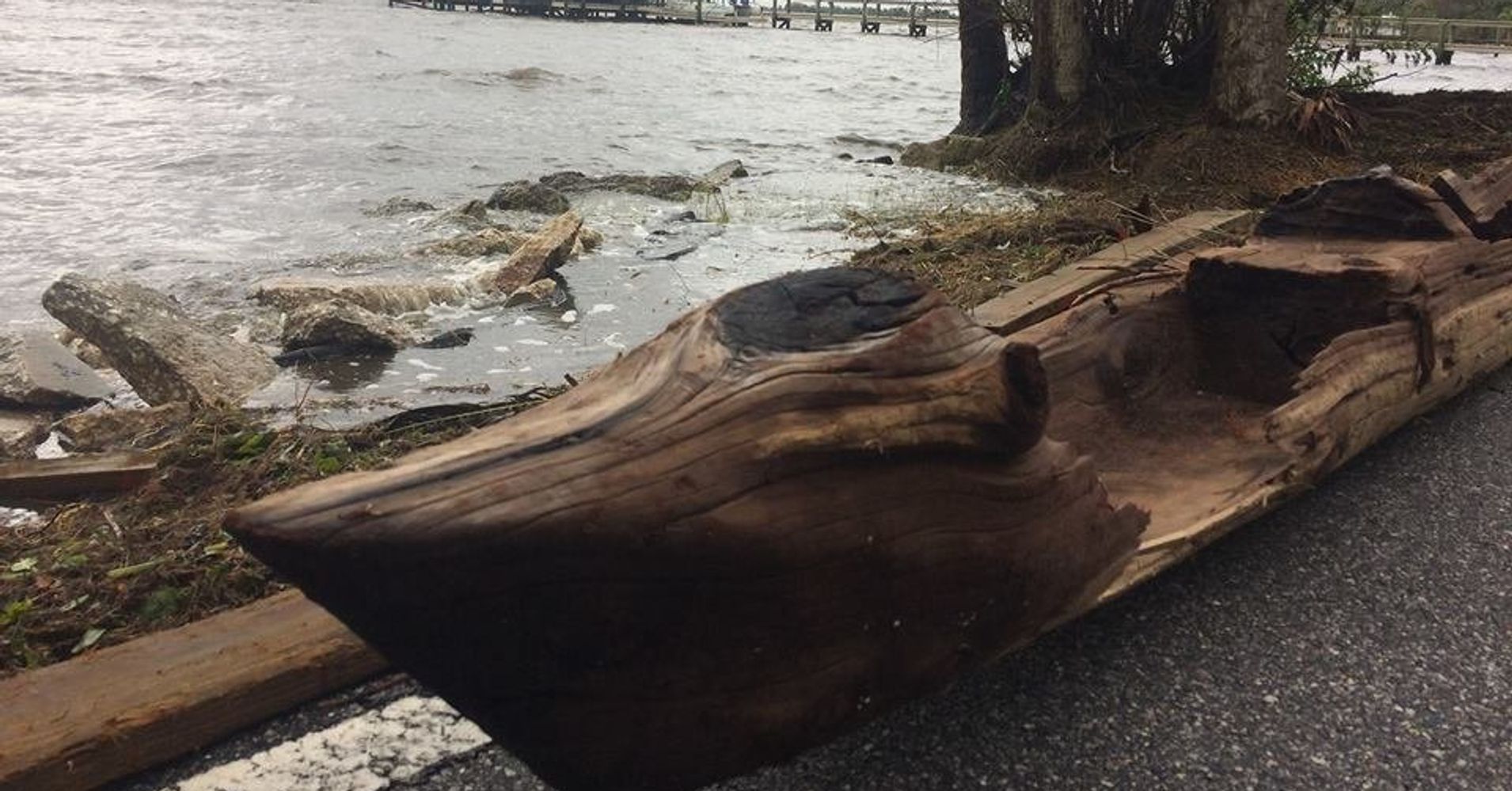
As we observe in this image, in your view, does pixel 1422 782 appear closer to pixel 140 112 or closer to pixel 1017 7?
pixel 1017 7

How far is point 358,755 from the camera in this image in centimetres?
207

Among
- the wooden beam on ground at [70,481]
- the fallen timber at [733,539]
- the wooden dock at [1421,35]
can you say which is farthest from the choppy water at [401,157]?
the wooden dock at [1421,35]

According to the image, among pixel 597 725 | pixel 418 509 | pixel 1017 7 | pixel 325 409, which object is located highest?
pixel 1017 7

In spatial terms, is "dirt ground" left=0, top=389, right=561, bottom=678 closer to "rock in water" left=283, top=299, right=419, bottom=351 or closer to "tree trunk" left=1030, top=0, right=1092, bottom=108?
"rock in water" left=283, top=299, right=419, bottom=351

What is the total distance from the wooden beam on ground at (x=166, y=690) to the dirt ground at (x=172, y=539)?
26cm

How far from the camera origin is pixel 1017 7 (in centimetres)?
1062

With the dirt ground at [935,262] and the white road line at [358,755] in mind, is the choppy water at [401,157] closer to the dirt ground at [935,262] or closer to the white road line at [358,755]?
the dirt ground at [935,262]

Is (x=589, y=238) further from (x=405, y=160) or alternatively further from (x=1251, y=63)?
(x=405, y=160)

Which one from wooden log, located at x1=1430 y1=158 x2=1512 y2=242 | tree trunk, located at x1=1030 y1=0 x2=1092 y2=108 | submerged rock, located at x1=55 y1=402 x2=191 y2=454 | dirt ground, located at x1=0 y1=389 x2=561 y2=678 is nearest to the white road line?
dirt ground, located at x1=0 y1=389 x2=561 y2=678

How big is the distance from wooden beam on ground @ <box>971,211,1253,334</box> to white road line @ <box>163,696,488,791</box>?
235cm

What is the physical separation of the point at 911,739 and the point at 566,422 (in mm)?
1023

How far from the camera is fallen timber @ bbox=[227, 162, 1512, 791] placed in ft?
4.26

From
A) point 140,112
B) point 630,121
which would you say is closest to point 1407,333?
point 630,121

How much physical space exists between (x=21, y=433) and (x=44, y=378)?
1.82ft
